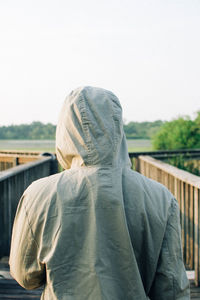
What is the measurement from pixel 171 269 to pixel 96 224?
0.37 m

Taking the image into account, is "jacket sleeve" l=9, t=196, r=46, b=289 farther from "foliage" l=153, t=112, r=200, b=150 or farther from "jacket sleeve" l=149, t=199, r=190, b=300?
"foliage" l=153, t=112, r=200, b=150

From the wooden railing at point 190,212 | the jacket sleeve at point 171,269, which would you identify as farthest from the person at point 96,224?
the wooden railing at point 190,212

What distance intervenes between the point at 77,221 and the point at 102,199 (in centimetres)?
12

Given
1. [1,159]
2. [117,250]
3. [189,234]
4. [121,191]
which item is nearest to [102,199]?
[121,191]

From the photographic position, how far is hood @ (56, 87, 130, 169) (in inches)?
43.8

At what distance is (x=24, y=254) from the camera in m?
1.13

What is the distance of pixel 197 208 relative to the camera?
263 centimetres

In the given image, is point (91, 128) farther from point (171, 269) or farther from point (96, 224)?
point (171, 269)

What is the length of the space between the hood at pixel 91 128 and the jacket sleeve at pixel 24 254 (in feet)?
0.96

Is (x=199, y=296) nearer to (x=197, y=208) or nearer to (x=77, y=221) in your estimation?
(x=197, y=208)

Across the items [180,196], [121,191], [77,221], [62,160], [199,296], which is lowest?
[199,296]

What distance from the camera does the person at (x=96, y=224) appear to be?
3.51 ft

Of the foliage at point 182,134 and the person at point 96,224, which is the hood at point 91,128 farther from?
the foliage at point 182,134

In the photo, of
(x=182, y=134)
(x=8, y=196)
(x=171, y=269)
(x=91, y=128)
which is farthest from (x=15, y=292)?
(x=182, y=134)
